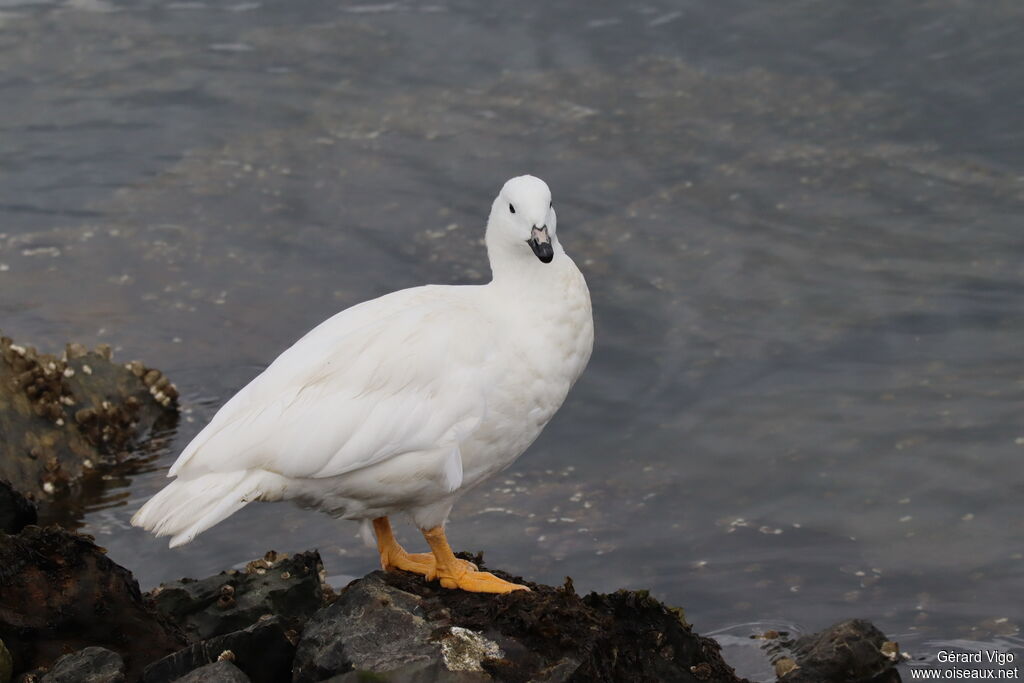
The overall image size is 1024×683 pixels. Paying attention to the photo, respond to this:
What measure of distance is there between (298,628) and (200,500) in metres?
0.82

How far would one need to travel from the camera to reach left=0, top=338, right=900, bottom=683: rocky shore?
229 inches

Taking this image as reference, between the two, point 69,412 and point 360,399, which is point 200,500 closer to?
point 360,399

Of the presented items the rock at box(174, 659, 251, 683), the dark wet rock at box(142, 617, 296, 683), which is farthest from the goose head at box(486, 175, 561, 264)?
the rock at box(174, 659, 251, 683)

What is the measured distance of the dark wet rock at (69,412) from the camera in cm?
995

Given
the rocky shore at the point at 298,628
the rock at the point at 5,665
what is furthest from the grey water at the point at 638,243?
the rock at the point at 5,665

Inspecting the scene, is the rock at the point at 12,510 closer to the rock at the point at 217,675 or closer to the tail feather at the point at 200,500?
the tail feather at the point at 200,500

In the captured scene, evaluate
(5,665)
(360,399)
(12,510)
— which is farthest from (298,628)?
(12,510)

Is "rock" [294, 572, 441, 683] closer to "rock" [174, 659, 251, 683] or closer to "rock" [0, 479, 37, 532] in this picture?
"rock" [174, 659, 251, 683]

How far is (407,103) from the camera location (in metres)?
17.8

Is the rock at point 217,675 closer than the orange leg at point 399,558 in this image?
Yes

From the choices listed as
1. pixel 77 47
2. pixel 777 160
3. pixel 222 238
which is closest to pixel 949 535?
pixel 777 160

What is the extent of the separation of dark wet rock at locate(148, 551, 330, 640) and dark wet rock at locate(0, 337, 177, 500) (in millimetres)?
2934

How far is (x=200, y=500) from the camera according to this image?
632 cm

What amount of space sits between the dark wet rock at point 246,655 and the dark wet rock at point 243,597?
3.21 feet
